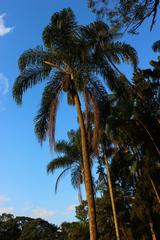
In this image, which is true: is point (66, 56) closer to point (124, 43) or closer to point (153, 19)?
point (124, 43)

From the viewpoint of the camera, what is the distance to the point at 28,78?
1727 centimetres

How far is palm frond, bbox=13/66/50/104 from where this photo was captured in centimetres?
1709

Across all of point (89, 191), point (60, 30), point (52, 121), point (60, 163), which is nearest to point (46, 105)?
point (52, 121)

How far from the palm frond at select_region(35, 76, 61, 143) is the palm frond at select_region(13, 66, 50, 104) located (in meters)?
0.79

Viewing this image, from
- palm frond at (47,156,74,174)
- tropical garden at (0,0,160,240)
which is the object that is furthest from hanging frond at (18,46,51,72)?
palm frond at (47,156,74,174)

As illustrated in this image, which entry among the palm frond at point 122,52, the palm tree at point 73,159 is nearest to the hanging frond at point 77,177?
the palm tree at point 73,159

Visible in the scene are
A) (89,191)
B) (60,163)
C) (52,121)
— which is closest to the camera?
(89,191)

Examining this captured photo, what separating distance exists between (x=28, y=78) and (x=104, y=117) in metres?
3.60

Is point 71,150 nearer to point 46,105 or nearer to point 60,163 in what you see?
point 60,163

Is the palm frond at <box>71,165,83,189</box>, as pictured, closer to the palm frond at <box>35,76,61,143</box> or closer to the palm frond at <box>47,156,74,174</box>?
the palm frond at <box>47,156,74,174</box>

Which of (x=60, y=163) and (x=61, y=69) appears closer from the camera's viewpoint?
(x=61, y=69)

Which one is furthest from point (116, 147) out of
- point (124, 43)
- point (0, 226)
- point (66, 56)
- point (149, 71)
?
point (0, 226)

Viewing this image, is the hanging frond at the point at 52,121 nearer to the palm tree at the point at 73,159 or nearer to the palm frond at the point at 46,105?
the palm frond at the point at 46,105

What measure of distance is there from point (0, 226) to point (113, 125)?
53.6 meters
